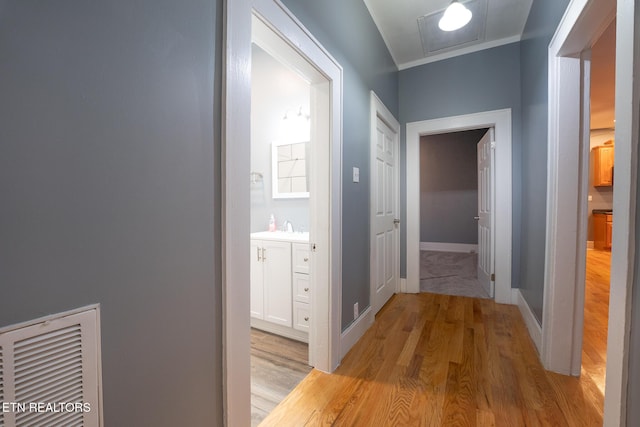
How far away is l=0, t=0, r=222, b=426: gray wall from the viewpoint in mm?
554

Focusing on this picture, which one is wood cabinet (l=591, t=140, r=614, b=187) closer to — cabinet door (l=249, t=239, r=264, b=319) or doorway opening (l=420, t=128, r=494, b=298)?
doorway opening (l=420, t=128, r=494, b=298)

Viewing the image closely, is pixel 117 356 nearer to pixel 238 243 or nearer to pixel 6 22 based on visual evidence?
pixel 238 243

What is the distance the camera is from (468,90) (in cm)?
309

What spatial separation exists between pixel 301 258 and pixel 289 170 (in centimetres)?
101

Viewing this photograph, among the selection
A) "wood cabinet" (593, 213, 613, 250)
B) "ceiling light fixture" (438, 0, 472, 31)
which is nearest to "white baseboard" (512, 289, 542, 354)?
"ceiling light fixture" (438, 0, 472, 31)

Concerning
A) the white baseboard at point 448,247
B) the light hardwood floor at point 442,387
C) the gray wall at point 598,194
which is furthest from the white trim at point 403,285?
the gray wall at point 598,194

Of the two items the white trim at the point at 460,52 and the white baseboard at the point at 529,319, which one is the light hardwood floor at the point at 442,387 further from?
the white trim at the point at 460,52

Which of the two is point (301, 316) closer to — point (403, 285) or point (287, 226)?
point (287, 226)

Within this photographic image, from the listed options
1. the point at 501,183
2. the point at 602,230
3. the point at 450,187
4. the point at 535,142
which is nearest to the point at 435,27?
the point at 535,142

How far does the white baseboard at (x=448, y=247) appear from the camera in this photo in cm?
604

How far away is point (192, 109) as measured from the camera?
0.88 m

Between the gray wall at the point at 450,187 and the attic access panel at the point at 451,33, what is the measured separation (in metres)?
3.39

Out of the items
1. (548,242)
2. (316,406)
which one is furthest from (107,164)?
(548,242)

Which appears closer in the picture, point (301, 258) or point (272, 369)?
point (272, 369)
